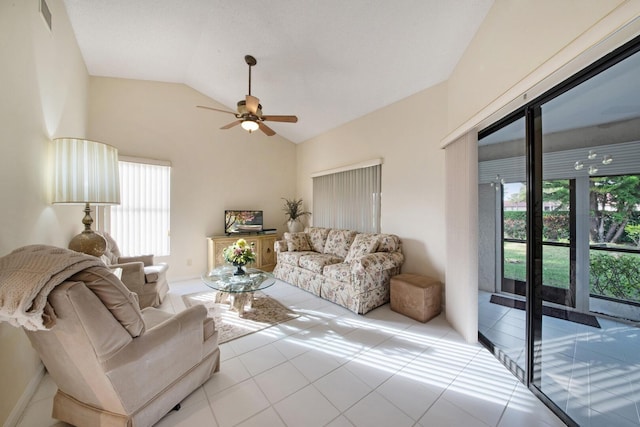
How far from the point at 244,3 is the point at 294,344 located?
140 inches

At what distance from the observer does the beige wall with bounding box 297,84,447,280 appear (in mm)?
3061

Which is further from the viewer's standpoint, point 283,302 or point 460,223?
point 283,302

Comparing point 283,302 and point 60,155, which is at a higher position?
point 60,155

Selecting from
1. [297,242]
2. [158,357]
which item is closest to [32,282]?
[158,357]

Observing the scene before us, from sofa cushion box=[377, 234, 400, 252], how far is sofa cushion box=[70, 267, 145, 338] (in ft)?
9.39

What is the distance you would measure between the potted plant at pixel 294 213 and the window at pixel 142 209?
7.80ft

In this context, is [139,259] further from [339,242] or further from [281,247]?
[339,242]

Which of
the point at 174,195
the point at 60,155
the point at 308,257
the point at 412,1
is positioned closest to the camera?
the point at 60,155

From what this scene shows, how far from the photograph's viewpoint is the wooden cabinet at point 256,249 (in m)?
4.38

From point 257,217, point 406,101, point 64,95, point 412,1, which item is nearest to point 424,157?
point 406,101

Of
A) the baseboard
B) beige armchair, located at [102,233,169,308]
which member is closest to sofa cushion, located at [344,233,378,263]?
beige armchair, located at [102,233,169,308]

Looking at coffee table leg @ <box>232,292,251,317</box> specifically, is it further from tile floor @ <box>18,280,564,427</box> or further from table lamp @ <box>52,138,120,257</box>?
table lamp @ <box>52,138,120,257</box>

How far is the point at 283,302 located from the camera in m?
3.32

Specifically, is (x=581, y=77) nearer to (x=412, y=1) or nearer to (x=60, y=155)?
(x=412, y=1)
